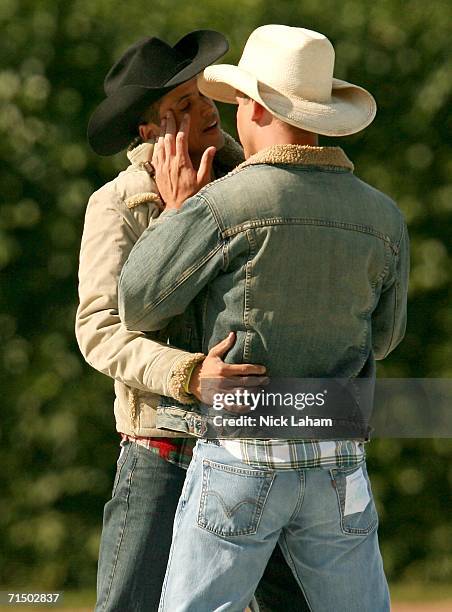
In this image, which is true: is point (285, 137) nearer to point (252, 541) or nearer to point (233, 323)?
point (233, 323)

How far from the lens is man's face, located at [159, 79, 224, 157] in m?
3.11

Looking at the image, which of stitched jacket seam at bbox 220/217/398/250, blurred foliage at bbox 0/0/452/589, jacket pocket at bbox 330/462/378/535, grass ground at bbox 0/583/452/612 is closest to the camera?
stitched jacket seam at bbox 220/217/398/250

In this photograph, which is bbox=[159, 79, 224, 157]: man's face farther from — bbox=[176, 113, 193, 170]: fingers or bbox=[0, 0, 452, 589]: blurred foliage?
bbox=[0, 0, 452, 589]: blurred foliage

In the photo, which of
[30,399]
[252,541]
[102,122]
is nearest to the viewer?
[252,541]

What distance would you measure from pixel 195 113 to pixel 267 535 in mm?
1089

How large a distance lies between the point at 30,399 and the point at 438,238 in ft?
5.21

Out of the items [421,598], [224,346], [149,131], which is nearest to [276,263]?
[224,346]

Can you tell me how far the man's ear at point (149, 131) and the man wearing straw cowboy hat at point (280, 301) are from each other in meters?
0.49

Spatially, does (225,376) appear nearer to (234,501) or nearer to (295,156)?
(234,501)

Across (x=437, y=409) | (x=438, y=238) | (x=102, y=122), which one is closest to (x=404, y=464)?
(x=437, y=409)

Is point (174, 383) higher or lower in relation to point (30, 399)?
higher

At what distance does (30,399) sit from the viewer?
451 cm

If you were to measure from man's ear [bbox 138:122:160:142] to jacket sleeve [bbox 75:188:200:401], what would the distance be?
0.26m

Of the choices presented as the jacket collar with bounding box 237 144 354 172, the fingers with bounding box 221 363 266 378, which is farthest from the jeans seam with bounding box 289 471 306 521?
the jacket collar with bounding box 237 144 354 172
